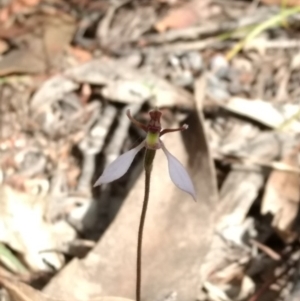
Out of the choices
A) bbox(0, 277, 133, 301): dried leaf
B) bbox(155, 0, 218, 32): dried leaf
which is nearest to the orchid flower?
bbox(0, 277, 133, 301): dried leaf

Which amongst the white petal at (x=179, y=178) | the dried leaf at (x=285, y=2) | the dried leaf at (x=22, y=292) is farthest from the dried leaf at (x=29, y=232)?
the dried leaf at (x=285, y=2)

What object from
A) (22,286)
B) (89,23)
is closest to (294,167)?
(22,286)

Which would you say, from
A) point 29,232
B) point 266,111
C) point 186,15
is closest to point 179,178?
point 29,232

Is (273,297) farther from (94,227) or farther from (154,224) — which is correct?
(94,227)

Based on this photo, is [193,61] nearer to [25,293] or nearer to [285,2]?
[285,2]

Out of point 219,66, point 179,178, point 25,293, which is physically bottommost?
point 219,66

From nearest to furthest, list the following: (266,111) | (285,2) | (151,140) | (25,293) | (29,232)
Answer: (151,140)
(25,293)
(29,232)
(266,111)
(285,2)

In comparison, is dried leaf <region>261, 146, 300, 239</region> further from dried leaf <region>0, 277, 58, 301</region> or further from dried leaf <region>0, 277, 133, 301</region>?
dried leaf <region>0, 277, 58, 301</region>
